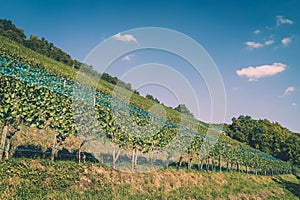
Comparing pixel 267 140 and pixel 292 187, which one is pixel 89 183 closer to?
pixel 292 187

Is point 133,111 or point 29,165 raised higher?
point 133,111

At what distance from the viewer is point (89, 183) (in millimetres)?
9836

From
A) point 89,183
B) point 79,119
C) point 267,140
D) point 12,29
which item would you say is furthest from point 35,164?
point 267,140

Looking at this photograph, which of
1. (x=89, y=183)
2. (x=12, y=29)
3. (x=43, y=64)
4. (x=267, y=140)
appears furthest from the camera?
(x=267, y=140)

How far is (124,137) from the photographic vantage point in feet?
42.2

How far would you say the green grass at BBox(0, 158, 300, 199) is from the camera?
7.80 meters

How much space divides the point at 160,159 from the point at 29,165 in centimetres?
1162

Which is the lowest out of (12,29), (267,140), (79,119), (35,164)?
(35,164)

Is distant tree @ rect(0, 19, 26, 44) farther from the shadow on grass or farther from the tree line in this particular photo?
the tree line

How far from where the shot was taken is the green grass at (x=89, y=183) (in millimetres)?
7801

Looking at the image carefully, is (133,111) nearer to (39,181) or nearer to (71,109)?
(71,109)

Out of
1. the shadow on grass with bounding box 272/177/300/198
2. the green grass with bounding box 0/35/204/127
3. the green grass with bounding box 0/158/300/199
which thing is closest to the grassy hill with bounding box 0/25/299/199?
the green grass with bounding box 0/158/300/199

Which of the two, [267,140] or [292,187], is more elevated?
[267,140]

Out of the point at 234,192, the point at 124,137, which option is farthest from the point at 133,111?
the point at 234,192
